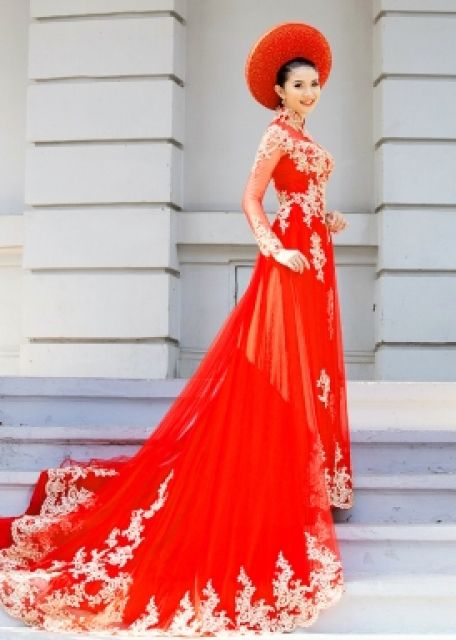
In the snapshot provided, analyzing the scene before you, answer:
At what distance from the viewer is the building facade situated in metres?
6.35

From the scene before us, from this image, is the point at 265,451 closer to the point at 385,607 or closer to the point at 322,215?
the point at 385,607

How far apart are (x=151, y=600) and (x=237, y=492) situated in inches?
17.4

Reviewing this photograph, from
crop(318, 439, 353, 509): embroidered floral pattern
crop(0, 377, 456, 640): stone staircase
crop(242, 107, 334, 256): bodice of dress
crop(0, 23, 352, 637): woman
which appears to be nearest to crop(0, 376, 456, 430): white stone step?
crop(0, 377, 456, 640): stone staircase

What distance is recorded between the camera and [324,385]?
3.91m

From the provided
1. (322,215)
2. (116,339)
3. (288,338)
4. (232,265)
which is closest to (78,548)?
(288,338)

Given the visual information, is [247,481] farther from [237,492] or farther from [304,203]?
[304,203]

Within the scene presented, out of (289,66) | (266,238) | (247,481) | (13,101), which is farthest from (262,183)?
(13,101)

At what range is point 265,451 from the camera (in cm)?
357

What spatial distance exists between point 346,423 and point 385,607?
31.0 inches

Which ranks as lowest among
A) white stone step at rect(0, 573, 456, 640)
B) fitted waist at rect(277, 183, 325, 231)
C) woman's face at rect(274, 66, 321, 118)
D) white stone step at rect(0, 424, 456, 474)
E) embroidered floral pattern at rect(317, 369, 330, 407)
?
white stone step at rect(0, 573, 456, 640)

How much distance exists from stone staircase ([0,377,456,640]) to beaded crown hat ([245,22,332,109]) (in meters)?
1.49

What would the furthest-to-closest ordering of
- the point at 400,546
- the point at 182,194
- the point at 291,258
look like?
the point at 182,194, the point at 400,546, the point at 291,258

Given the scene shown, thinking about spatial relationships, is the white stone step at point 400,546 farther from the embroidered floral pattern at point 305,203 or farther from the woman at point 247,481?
the embroidered floral pattern at point 305,203

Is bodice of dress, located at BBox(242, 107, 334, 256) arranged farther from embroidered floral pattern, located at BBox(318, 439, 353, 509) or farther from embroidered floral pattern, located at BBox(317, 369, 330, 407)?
embroidered floral pattern, located at BBox(318, 439, 353, 509)
